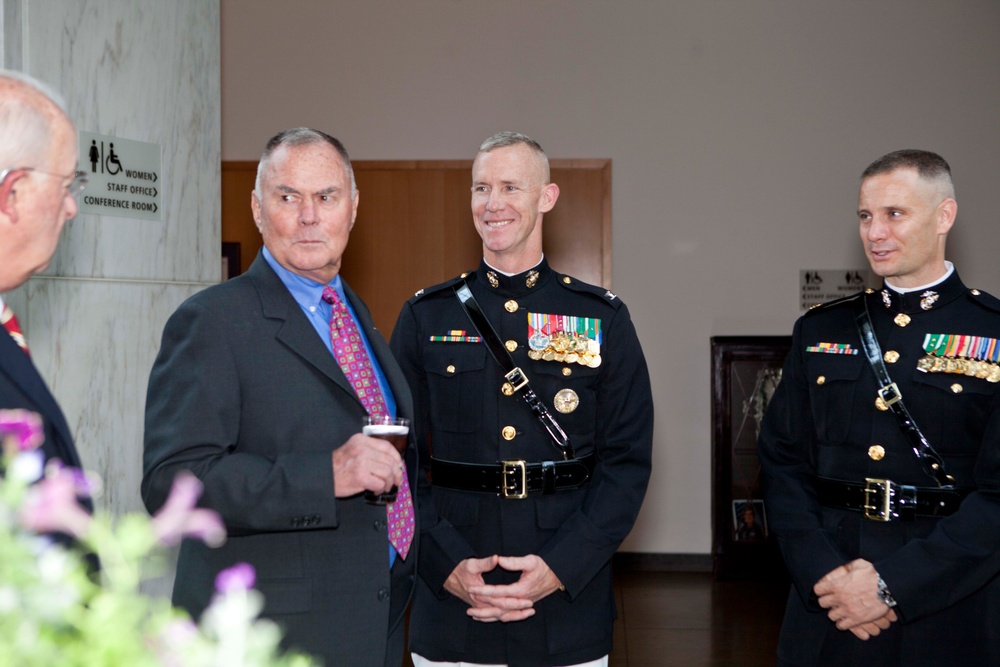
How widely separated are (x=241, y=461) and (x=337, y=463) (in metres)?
0.17

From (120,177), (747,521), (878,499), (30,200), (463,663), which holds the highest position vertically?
(120,177)

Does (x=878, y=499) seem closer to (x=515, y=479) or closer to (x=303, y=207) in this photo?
(x=515, y=479)

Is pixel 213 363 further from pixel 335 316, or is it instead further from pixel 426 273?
pixel 426 273

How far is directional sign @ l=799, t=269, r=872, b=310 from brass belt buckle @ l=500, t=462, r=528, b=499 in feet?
12.8

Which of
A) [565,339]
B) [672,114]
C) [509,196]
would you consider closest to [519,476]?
[565,339]

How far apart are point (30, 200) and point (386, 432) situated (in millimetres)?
740

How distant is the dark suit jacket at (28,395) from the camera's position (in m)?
1.14

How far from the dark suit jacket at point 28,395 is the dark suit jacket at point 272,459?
43 centimetres

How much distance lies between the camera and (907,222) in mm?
2227

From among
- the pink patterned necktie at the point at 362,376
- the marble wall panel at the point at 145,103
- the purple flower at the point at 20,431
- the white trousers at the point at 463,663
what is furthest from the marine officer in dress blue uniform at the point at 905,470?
the marble wall panel at the point at 145,103

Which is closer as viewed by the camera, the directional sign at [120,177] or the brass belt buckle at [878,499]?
the brass belt buckle at [878,499]

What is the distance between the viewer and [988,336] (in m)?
→ 2.23

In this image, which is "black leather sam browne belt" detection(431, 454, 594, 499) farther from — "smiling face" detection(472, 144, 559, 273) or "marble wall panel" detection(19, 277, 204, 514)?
"marble wall panel" detection(19, 277, 204, 514)

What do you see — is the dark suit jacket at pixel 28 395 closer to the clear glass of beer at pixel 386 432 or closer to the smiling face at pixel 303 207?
the clear glass of beer at pixel 386 432
